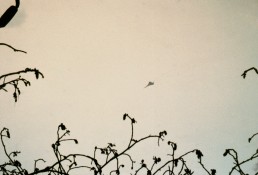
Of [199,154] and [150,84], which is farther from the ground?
[150,84]

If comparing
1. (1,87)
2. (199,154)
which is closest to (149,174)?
(199,154)

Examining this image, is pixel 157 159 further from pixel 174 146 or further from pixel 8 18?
pixel 8 18

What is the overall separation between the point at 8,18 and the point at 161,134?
197 cm

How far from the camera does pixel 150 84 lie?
19.1 feet

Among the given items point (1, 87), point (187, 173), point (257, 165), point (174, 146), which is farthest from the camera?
point (257, 165)

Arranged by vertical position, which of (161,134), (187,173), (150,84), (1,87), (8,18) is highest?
(150,84)

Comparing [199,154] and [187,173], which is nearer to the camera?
[199,154]

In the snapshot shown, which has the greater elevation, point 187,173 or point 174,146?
point 174,146

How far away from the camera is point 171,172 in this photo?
2.67 metres

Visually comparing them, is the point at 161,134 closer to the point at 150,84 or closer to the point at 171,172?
the point at 171,172

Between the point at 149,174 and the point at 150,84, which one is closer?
the point at 149,174

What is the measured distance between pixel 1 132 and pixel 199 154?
206 cm

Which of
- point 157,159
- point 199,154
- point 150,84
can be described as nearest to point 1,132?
point 157,159

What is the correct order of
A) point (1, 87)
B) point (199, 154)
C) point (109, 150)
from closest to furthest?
point (1, 87)
point (199, 154)
point (109, 150)
